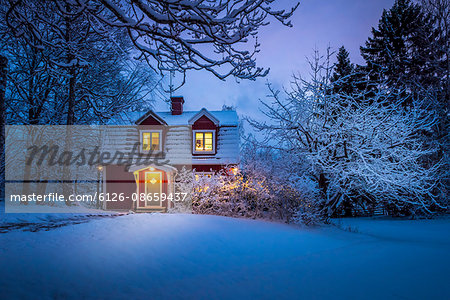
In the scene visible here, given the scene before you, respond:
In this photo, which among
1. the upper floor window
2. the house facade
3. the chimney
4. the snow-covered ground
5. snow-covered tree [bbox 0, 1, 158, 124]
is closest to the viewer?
the snow-covered ground

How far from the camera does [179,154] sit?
579 inches

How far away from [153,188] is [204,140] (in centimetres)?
418

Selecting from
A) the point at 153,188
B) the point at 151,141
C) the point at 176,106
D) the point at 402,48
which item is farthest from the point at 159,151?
the point at 402,48

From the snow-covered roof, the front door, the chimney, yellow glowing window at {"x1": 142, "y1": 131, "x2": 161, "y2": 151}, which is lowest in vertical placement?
the front door

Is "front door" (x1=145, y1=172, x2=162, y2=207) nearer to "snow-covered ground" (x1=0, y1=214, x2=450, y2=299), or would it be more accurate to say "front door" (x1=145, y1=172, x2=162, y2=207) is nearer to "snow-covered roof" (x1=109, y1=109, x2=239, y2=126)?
"snow-covered roof" (x1=109, y1=109, x2=239, y2=126)

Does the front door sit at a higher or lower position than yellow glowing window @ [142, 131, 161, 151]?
lower

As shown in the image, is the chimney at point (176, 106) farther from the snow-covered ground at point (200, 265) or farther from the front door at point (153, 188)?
the snow-covered ground at point (200, 265)

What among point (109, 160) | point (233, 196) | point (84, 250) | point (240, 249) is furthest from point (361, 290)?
point (109, 160)

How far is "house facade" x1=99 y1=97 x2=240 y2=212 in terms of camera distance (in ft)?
47.4

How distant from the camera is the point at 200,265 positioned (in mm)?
3816

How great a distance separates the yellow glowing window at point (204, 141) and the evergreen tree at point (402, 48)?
1139cm

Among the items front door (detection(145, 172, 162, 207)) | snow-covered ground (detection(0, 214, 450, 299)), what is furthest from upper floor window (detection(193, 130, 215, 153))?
snow-covered ground (detection(0, 214, 450, 299))

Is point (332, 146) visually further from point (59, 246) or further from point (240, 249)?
point (59, 246)

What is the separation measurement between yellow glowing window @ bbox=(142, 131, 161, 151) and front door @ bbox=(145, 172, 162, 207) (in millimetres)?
1520
